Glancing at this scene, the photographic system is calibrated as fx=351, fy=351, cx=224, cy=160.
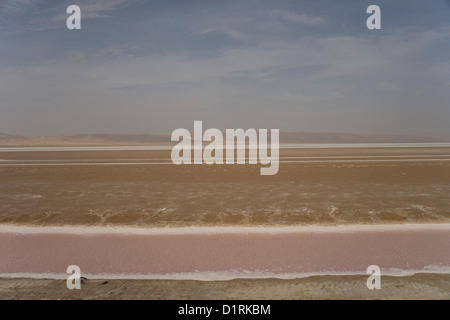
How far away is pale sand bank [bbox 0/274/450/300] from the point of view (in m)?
3.66

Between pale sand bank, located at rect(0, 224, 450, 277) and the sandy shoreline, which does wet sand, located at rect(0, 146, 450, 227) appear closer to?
the sandy shoreline

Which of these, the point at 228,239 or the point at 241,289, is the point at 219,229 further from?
the point at 241,289

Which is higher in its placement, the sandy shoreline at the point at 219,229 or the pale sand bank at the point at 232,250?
the sandy shoreline at the point at 219,229

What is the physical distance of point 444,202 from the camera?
837 cm

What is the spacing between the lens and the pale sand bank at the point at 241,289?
3.66 metres

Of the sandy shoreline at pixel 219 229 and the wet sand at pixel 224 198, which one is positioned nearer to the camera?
the sandy shoreline at pixel 219 229

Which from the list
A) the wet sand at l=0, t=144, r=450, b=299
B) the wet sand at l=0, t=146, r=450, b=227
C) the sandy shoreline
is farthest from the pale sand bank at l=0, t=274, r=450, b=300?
the wet sand at l=0, t=146, r=450, b=227

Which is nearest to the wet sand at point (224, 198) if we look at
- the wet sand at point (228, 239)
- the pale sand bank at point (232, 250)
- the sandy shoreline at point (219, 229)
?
the wet sand at point (228, 239)

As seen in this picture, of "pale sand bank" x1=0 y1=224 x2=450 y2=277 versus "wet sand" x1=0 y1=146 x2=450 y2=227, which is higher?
"wet sand" x1=0 y1=146 x2=450 y2=227

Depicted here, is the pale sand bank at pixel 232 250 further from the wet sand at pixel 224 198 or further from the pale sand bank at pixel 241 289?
the wet sand at pixel 224 198

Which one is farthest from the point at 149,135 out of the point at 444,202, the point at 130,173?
the point at 444,202

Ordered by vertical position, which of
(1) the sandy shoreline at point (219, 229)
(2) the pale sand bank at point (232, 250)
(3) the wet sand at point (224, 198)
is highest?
(3) the wet sand at point (224, 198)

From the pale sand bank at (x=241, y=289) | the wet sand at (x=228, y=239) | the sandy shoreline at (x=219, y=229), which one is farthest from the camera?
the sandy shoreline at (x=219, y=229)
